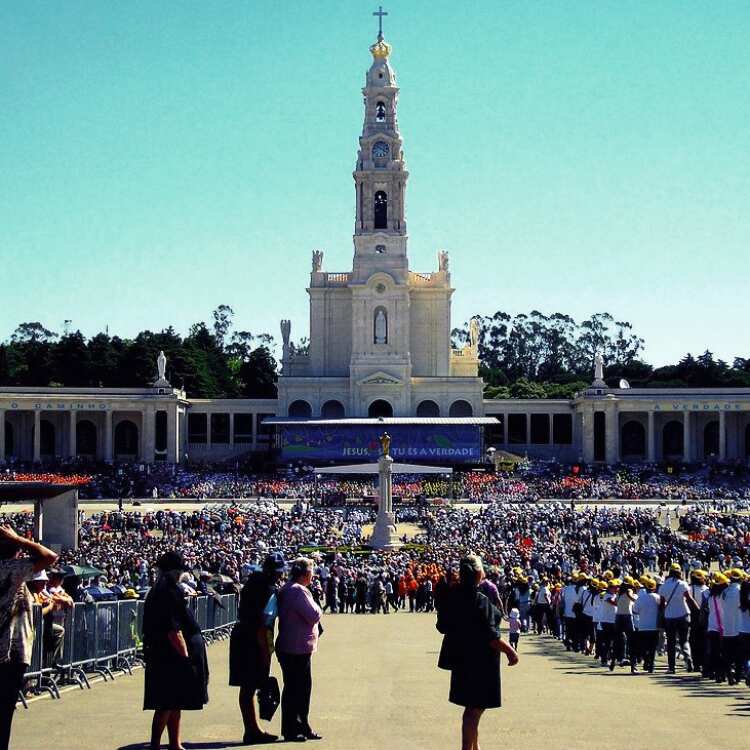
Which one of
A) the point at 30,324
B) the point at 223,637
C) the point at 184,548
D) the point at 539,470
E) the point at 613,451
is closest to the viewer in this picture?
the point at 223,637

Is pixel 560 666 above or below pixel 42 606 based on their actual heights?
below

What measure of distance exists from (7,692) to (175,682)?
2048mm

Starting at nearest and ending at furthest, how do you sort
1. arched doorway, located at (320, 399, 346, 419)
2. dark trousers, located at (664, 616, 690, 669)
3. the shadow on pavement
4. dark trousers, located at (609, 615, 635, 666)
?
the shadow on pavement < dark trousers, located at (664, 616, 690, 669) < dark trousers, located at (609, 615, 635, 666) < arched doorway, located at (320, 399, 346, 419)

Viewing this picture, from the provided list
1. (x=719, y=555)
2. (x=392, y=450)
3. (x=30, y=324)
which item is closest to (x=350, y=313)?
(x=392, y=450)

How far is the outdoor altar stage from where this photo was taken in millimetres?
80625

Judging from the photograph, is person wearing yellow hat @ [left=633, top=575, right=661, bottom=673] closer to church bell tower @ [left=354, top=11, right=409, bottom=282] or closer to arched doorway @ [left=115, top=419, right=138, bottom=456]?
church bell tower @ [left=354, top=11, right=409, bottom=282]

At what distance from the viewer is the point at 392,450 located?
8025 cm

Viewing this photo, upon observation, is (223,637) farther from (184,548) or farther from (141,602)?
(184,548)

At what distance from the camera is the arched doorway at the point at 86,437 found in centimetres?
9406

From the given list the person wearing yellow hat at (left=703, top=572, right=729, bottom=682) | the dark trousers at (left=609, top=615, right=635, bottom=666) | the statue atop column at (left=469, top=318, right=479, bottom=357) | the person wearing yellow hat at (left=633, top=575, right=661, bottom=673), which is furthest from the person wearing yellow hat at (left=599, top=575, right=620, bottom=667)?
the statue atop column at (left=469, top=318, right=479, bottom=357)

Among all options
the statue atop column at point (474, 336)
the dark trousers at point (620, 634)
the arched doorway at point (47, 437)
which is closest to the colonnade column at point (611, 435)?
the statue atop column at point (474, 336)

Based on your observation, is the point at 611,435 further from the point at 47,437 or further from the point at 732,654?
the point at 732,654

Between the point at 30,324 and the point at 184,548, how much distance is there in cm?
11325

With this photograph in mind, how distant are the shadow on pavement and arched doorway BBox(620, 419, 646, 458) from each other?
70.4m
